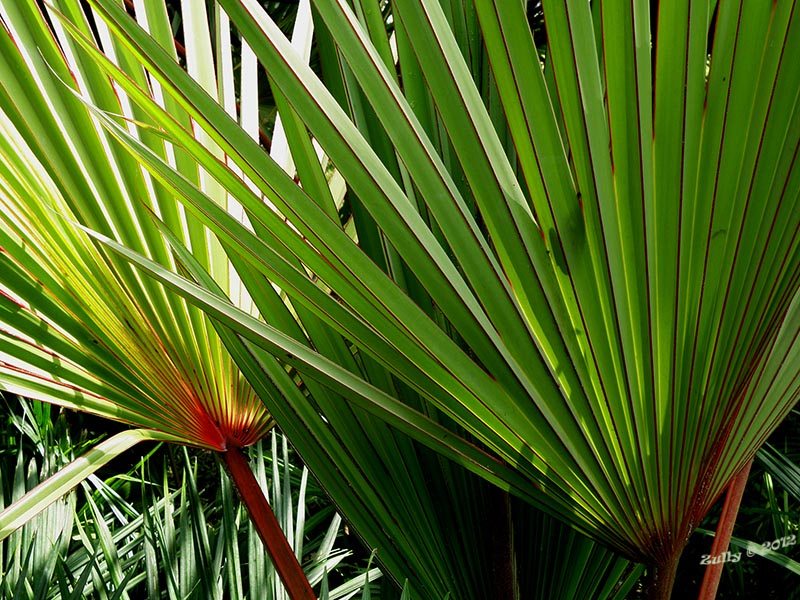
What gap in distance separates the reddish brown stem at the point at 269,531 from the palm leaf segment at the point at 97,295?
0.9 inches

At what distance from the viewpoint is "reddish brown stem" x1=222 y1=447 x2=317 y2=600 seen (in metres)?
0.62

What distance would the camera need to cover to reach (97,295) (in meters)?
0.67

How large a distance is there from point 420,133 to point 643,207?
128 mm

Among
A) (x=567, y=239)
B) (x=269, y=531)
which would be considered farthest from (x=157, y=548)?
(x=567, y=239)

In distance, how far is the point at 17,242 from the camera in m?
0.68

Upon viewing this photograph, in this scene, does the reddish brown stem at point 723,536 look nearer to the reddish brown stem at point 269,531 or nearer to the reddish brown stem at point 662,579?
the reddish brown stem at point 662,579

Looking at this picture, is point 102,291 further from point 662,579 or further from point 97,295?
point 662,579

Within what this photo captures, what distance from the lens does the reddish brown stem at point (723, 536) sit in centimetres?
64

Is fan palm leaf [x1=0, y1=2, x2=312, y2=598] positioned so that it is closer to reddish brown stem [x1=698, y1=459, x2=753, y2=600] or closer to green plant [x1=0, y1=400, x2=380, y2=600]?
green plant [x1=0, y1=400, x2=380, y2=600]

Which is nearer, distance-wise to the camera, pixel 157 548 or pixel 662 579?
pixel 662 579

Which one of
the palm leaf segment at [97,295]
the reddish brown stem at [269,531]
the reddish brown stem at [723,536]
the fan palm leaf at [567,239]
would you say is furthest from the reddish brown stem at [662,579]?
the palm leaf segment at [97,295]

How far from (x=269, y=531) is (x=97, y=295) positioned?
252mm

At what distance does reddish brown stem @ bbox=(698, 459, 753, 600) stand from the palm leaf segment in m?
0.41

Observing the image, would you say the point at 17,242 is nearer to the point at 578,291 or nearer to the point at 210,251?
the point at 210,251
